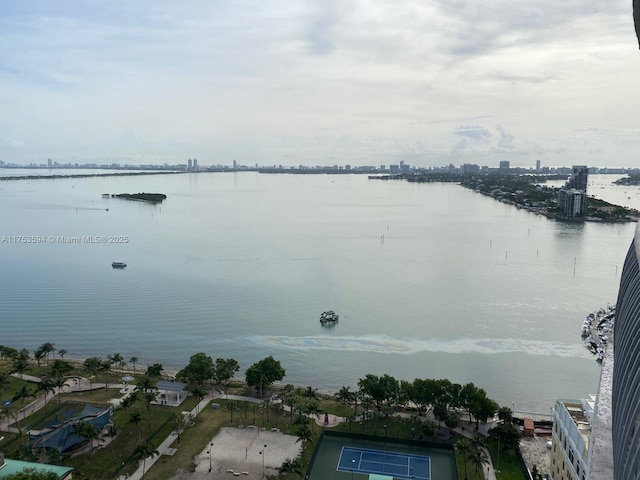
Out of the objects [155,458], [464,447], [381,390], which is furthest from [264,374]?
[464,447]

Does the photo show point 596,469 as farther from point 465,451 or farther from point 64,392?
point 64,392

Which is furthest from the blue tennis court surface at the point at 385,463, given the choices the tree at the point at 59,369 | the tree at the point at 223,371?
the tree at the point at 59,369

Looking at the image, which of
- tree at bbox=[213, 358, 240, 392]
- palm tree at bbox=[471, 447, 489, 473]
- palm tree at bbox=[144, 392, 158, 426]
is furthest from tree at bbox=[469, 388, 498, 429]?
palm tree at bbox=[144, 392, 158, 426]

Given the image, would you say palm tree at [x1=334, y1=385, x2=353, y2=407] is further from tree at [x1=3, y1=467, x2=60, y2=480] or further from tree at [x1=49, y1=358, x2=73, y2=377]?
tree at [x1=49, y1=358, x2=73, y2=377]

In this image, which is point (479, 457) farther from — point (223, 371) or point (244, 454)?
point (223, 371)

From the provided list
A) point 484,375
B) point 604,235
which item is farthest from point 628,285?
point 604,235

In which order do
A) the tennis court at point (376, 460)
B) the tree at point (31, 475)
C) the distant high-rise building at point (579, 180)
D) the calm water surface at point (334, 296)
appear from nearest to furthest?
the tree at point (31, 475) → the tennis court at point (376, 460) → the calm water surface at point (334, 296) → the distant high-rise building at point (579, 180)

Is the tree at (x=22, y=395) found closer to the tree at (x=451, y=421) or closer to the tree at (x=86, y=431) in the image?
the tree at (x=86, y=431)
